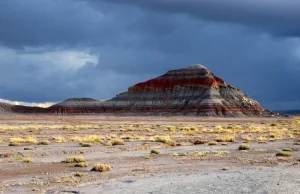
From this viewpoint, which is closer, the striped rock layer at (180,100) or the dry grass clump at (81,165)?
the dry grass clump at (81,165)

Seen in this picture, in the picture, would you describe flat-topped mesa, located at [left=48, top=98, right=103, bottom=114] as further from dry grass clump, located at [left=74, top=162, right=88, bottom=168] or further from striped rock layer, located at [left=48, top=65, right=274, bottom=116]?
dry grass clump, located at [left=74, top=162, right=88, bottom=168]

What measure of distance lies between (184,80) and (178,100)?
974 centimetres

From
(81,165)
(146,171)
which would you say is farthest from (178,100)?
(146,171)

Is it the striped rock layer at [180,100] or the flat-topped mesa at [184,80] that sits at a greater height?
the flat-topped mesa at [184,80]

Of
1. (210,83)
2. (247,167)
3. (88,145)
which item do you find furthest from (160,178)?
(210,83)

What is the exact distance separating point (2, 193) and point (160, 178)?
581 centimetres

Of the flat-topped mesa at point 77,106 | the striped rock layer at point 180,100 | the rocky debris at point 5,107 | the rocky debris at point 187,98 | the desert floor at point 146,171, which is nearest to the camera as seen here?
the desert floor at point 146,171

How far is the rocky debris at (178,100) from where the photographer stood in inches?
6314

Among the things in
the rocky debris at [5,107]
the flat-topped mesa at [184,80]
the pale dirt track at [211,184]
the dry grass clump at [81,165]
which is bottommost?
the pale dirt track at [211,184]

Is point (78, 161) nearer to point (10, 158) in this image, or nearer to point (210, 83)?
point (10, 158)

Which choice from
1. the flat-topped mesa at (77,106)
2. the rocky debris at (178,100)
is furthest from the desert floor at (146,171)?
the flat-topped mesa at (77,106)

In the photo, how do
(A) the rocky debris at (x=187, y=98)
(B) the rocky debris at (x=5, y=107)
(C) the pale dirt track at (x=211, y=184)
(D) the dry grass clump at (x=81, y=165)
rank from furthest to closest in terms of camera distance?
(B) the rocky debris at (x=5, y=107)
(A) the rocky debris at (x=187, y=98)
(D) the dry grass clump at (x=81, y=165)
(C) the pale dirt track at (x=211, y=184)

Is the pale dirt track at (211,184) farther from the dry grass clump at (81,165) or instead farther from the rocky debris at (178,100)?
the rocky debris at (178,100)

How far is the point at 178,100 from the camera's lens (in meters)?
169
